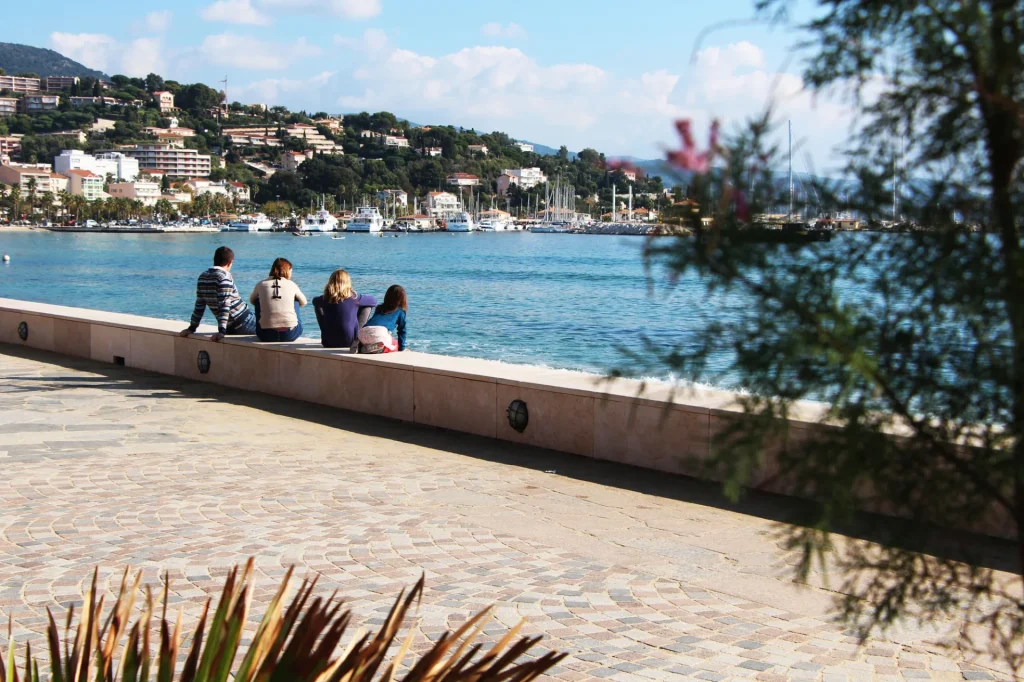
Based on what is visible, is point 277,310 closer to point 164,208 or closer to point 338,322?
point 338,322

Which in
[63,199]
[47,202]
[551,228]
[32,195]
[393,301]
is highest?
[32,195]

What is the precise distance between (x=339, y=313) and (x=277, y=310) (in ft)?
2.97

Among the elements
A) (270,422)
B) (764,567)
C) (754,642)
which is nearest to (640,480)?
(764,567)

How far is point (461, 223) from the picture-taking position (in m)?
180

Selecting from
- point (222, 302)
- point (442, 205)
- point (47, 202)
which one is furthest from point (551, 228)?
point (222, 302)

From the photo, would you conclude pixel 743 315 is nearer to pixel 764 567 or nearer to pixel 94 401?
pixel 764 567

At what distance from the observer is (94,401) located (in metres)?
10.1

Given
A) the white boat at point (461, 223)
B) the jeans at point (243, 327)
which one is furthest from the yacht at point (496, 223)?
the jeans at point (243, 327)

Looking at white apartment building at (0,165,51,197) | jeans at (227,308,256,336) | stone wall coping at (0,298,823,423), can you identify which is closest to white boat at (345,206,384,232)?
white apartment building at (0,165,51,197)

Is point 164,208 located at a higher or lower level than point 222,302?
higher

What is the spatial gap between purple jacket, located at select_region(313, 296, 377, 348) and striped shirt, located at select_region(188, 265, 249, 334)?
129cm

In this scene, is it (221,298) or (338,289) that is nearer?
(338,289)

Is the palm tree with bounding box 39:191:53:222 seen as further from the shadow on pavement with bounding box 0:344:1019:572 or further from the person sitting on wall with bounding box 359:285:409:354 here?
the person sitting on wall with bounding box 359:285:409:354

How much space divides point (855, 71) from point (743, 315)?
426 millimetres
